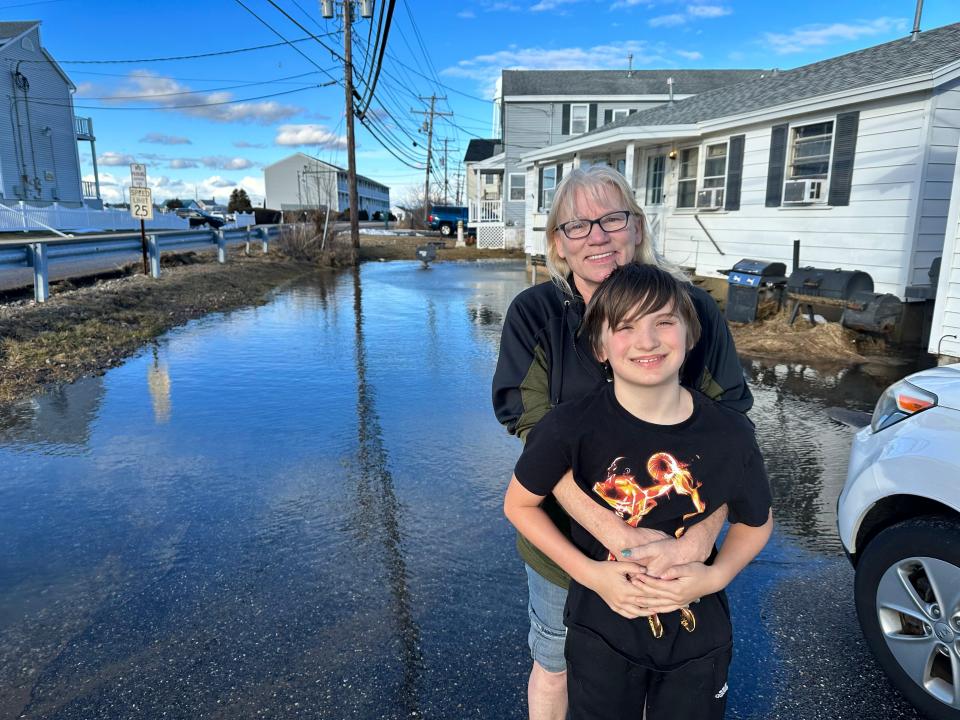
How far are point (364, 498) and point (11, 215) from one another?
26144mm

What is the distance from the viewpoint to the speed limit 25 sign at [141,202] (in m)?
13.9

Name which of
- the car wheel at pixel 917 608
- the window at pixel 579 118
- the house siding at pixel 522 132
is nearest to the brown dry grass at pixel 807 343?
the car wheel at pixel 917 608

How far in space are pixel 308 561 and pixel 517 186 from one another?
28690 millimetres

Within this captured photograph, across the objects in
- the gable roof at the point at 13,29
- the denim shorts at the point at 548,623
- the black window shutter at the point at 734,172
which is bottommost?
the denim shorts at the point at 548,623

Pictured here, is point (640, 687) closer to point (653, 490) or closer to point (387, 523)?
point (653, 490)

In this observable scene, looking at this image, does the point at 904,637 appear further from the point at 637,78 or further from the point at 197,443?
the point at 637,78

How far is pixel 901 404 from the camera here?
8.61 feet

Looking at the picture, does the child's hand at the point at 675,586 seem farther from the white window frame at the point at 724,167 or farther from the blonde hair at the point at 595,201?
the white window frame at the point at 724,167

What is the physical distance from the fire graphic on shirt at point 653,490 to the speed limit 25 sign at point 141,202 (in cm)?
1451

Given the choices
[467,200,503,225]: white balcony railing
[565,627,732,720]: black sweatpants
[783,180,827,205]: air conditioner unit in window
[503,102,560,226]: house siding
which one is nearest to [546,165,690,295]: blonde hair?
[565,627,732,720]: black sweatpants

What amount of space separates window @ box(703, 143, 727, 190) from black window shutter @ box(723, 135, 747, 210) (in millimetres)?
417

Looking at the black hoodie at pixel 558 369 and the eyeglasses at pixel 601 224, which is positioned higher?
the eyeglasses at pixel 601 224

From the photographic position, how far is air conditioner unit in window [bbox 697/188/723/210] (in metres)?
12.8

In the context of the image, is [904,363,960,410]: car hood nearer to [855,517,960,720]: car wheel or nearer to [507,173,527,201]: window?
[855,517,960,720]: car wheel
